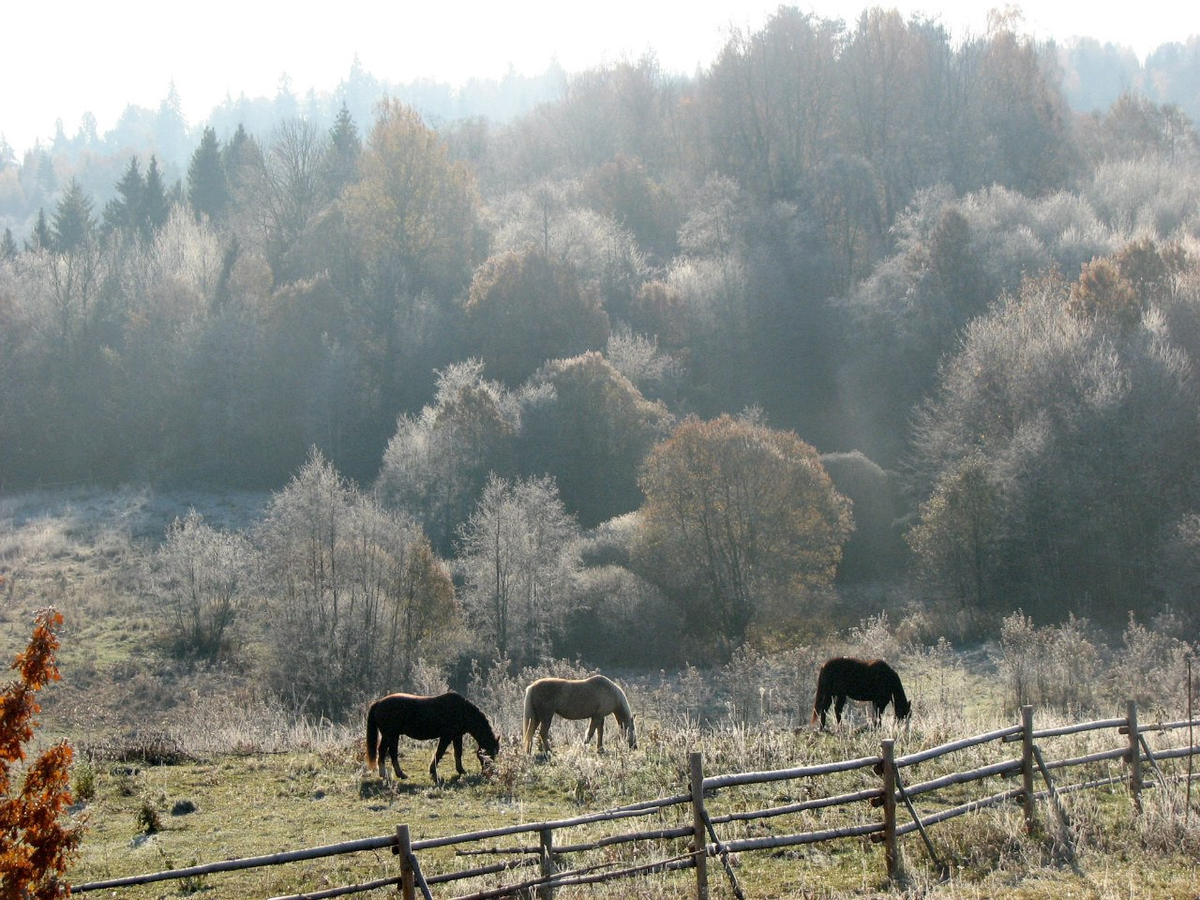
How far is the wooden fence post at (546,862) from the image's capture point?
986cm

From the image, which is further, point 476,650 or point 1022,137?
point 1022,137

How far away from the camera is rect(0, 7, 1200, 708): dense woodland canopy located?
136 ft

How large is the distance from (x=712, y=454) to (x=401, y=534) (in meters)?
12.4

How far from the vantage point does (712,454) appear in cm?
4341

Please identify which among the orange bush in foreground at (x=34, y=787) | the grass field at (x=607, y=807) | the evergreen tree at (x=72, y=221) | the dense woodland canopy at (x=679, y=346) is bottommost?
the grass field at (x=607, y=807)

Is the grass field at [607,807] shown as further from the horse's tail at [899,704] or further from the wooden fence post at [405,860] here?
the wooden fence post at [405,860]

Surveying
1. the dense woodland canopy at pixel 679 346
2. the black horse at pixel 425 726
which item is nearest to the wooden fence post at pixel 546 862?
the black horse at pixel 425 726

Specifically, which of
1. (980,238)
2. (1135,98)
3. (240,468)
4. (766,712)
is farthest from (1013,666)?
(1135,98)

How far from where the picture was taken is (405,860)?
889 cm

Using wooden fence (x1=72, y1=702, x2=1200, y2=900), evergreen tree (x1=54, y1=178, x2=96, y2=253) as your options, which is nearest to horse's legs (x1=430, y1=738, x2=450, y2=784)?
wooden fence (x1=72, y1=702, x2=1200, y2=900)

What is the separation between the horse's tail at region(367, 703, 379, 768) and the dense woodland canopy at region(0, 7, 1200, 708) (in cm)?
1803

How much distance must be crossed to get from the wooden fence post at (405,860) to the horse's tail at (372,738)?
7921 millimetres

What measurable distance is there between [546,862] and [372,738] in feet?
24.5

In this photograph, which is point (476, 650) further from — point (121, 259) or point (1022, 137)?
point (1022, 137)
